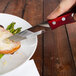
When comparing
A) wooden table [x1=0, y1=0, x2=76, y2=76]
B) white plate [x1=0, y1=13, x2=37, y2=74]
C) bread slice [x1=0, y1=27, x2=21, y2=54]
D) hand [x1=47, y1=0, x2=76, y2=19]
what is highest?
hand [x1=47, y1=0, x2=76, y2=19]

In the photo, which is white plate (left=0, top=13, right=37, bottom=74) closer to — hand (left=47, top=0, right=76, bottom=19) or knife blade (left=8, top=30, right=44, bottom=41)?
knife blade (left=8, top=30, right=44, bottom=41)

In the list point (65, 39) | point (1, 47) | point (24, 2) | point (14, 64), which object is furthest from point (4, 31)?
point (24, 2)

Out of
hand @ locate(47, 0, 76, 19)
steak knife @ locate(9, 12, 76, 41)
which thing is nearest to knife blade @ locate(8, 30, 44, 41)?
steak knife @ locate(9, 12, 76, 41)

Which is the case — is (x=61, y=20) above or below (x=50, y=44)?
above

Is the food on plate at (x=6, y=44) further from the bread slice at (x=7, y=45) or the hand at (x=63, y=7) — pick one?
the hand at (x=63, y=7)

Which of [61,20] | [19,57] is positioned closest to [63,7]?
[61,20]

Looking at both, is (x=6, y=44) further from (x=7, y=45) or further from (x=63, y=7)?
(x=63, y=7)

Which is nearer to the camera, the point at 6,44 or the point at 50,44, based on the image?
the point at 6,44

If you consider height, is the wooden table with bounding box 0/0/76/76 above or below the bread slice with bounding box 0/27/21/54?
below

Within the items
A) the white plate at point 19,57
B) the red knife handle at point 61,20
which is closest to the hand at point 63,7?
the red knife handle at point 61,20
